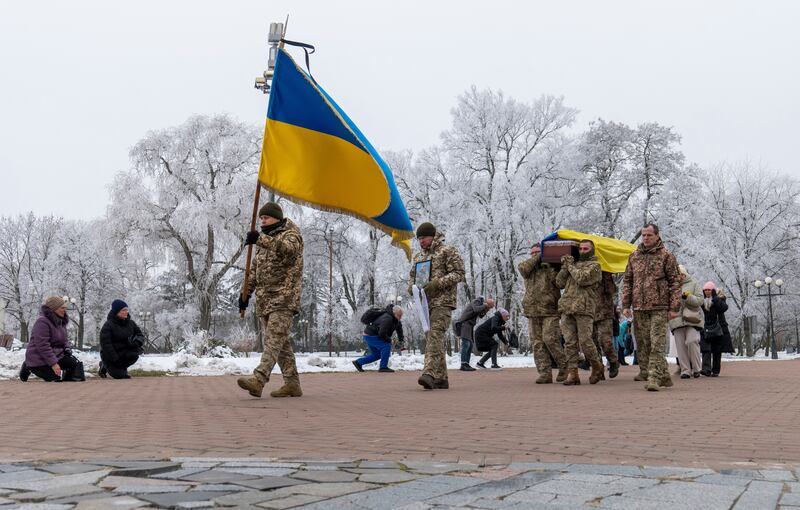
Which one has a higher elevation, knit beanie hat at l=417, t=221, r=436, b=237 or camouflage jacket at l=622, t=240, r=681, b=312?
knit beanie hat at l=417, t=221, r=436, b=237

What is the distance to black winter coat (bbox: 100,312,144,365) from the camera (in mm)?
12562

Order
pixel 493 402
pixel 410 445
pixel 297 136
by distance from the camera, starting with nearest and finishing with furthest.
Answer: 1. pixel 410 445
2. pixel 493 402
3. pixel 297 136

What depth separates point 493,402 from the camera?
24.4ft

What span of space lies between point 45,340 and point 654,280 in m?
9.21

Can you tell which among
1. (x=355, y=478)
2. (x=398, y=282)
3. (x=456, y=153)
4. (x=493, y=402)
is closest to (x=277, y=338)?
(x=493, y=402)

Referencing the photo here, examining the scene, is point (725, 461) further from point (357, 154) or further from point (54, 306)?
point (54, 306)

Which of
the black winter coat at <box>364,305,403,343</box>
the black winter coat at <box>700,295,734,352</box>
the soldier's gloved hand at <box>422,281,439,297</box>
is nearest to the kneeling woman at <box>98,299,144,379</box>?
the black winter coat at <box>364,305,403,343</box>

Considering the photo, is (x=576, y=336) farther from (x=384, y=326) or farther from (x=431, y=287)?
(x=384, y=326)

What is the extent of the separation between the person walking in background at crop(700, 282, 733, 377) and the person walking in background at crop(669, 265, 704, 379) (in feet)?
2.28

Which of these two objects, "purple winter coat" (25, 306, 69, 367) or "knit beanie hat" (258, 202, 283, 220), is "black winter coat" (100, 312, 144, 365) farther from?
"knit beanie hat" (258, 202, 283, 220)

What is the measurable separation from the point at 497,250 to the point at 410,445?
27.4 m

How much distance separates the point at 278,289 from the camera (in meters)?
7.58

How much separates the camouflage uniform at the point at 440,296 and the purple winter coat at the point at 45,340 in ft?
20.8

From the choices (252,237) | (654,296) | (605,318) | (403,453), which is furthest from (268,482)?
(605,318)
